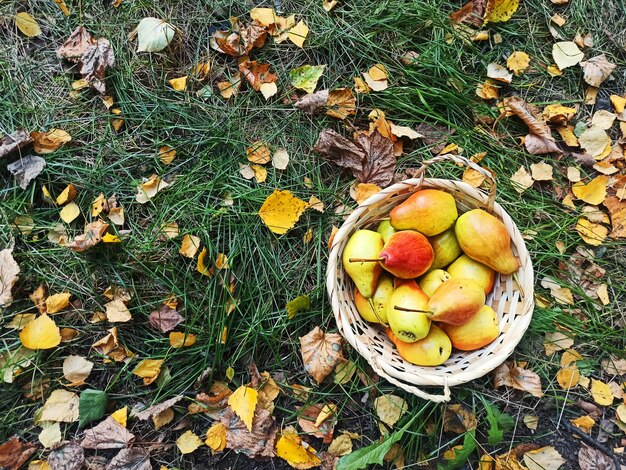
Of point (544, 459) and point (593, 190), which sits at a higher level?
point (593, 190)

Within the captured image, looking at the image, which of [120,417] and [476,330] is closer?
[476,330]

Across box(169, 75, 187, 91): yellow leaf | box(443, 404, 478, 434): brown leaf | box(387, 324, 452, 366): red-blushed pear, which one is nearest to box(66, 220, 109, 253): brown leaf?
box(169, 75, 187, 91): yellow leaf

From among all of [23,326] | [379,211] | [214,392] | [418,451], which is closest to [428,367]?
Answer: [418,451]

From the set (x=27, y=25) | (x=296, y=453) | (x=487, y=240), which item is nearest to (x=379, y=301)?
(x=487, y=240)

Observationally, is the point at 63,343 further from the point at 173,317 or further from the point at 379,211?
the point at 379,211

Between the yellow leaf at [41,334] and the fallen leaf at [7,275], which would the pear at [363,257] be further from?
the fallen leaf at [7,275]

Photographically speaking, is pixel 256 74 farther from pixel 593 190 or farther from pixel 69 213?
pixel 593 190

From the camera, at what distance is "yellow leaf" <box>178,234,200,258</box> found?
6.57 feet

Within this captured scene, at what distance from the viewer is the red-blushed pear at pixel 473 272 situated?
1830 mm

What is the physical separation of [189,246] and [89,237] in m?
0.40

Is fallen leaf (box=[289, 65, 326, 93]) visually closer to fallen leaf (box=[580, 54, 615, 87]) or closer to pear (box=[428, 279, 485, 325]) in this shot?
pear (box=[428, 279, 485, 325])

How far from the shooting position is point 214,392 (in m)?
1.97

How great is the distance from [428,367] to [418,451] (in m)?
0.37

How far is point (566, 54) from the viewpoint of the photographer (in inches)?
89.7
